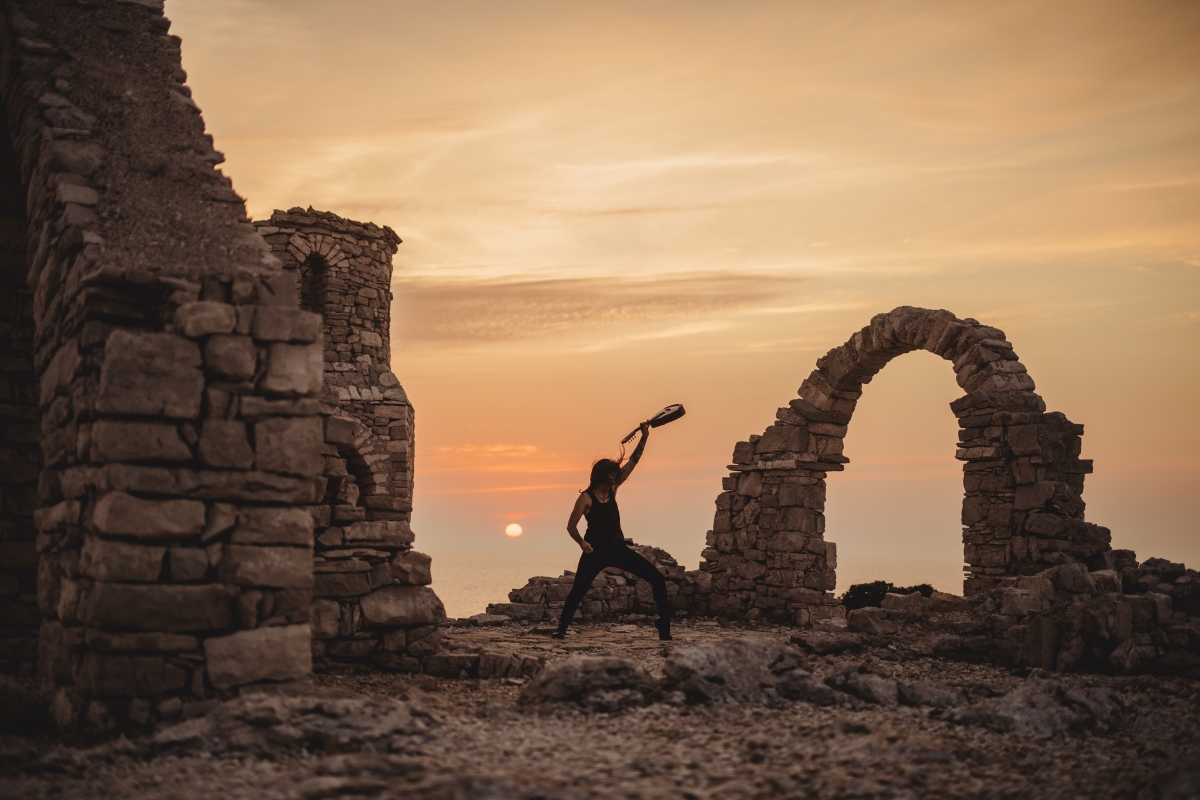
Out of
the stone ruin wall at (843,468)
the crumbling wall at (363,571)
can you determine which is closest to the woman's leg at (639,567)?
the crumbling wall at (363,571)

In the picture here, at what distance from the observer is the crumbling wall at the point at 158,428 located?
19.3 feet

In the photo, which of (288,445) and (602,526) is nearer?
(288,445)

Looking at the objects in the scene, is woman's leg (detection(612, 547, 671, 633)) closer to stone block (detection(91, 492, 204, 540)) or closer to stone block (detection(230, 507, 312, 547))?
stone block (detection(230, 507, 312, 547))

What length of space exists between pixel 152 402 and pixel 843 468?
1092 centimetres

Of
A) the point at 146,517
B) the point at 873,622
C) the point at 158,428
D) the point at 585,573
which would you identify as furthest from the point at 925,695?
the point at 158,428

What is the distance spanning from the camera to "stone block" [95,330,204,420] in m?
5.88

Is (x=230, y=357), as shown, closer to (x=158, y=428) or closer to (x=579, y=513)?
(x=158, y=428)

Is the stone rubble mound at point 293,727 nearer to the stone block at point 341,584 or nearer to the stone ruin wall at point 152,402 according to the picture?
the stone ruin wall at point 152,402

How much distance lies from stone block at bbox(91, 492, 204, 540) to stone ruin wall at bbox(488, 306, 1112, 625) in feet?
27.9

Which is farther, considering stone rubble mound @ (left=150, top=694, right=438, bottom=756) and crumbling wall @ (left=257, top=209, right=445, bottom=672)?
crumbling wall @ (left=257, top=209, right=445, bottom=672)

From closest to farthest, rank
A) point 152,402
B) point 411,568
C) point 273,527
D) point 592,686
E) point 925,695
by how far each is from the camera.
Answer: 1. point 152,402
2. point 273,527
3. point 592,686
4. point 925,695
5. point 411,568

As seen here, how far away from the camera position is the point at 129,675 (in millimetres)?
5871

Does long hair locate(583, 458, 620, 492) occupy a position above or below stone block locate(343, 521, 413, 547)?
above

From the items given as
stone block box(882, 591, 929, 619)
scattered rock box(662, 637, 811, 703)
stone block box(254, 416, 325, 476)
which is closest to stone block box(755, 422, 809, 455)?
stone block box(882, 591, 929, 619)
